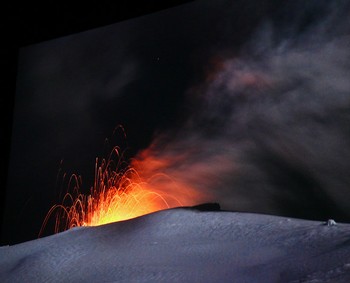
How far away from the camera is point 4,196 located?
5.23 meters

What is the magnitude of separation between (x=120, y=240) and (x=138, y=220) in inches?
9.0

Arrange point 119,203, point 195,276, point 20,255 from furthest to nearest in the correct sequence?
→ point 119,203
point 20,255
point 195,276

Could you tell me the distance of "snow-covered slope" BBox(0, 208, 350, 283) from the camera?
173 centimetres

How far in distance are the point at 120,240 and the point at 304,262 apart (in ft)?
3.42

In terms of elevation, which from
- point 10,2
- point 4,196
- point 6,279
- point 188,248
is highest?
point 10,2

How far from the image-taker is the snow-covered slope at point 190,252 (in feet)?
5.66

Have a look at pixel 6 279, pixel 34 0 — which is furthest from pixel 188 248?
pixel 34 0

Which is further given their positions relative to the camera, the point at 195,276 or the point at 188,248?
the point at 188,248

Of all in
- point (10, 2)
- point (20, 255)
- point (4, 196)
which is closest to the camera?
point (20, 255)

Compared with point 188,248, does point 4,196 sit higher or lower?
higher

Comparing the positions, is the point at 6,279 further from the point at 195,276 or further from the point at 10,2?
the point at 10,2

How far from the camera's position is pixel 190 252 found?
2.06m

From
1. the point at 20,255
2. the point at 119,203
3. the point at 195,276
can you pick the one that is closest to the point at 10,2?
the point at 119,203

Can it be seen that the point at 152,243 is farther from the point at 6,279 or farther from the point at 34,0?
the point at 34,0
